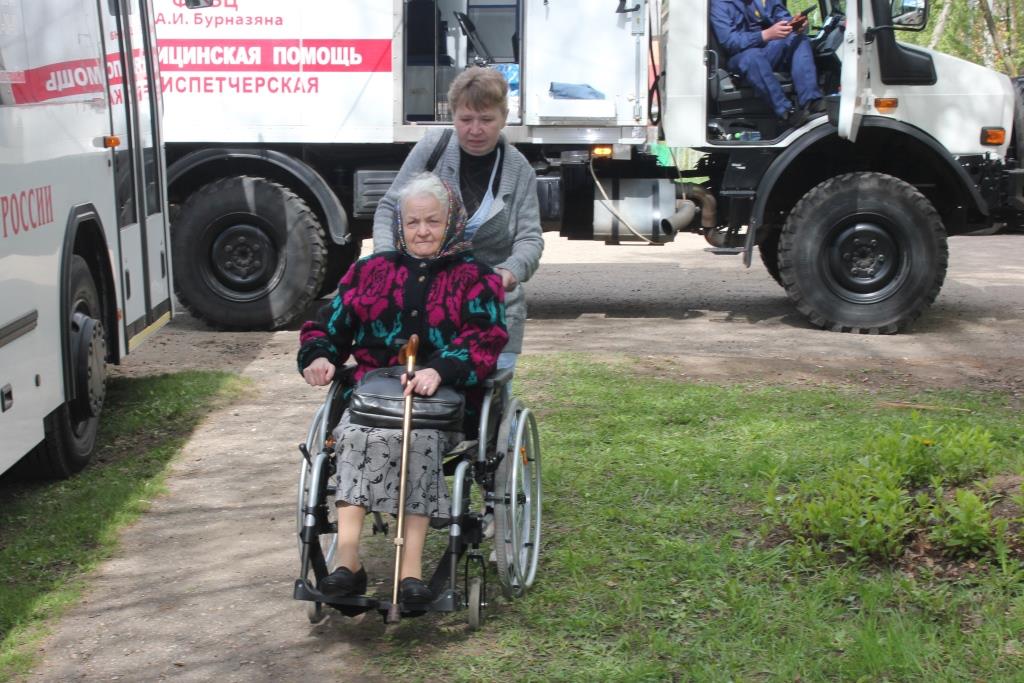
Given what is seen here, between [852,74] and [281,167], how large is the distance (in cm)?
418

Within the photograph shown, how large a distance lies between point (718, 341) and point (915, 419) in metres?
3.11

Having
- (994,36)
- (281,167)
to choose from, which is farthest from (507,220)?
(994,36)

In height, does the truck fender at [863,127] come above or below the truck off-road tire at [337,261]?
above

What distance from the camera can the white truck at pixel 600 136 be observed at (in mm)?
9711

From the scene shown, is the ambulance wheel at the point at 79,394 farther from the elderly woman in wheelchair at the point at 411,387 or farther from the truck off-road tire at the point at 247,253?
the truck off-road tire at the point at 247,253

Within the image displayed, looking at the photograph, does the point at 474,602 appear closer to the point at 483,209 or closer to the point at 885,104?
the point at 483,209

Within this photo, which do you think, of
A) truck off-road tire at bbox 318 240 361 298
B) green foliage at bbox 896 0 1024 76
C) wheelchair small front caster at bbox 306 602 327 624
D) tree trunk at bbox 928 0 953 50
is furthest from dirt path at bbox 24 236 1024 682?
tree trunk at bbox 928 0 953 50

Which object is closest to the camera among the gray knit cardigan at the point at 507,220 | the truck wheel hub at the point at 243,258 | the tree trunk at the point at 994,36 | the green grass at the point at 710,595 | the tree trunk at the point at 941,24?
the green grass at the point at 710,595

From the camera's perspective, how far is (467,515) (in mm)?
4168

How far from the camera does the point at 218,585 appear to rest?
4.83 m

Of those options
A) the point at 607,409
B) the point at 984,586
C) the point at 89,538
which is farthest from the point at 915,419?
the point at 89,538

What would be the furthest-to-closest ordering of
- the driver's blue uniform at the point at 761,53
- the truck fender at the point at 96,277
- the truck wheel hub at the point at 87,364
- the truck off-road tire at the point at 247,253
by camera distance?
the truck off-road tire at the point at 247,253, the driver's blue uniform at the point at 761,53, the truck wheel hub at the point at 87,364, the truck fender at the point at 96,277

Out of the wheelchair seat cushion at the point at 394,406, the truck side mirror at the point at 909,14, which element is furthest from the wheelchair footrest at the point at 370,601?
the truck side mirror at the point at 909,14

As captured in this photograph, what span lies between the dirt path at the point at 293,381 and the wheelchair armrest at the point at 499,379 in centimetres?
87
